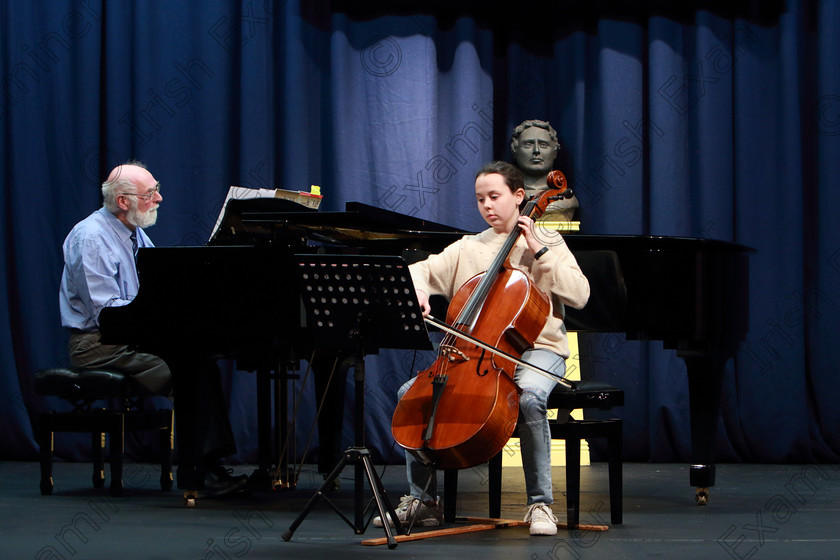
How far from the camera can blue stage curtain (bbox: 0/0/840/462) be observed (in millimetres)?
5297

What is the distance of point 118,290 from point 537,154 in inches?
87.2

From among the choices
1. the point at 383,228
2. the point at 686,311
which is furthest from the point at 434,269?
the point at 686,311

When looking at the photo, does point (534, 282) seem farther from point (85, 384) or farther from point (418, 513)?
point (85, 384)

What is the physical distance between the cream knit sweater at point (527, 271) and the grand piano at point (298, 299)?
300 mm

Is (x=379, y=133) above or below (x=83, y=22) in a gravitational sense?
below

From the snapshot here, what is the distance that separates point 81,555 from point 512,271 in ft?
4.69

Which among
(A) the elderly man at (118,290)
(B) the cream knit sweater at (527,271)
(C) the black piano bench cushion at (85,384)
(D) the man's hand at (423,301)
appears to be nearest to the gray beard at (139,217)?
(A) the elderly man at (118,290)

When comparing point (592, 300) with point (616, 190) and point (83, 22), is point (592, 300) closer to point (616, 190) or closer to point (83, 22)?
point (616, 190)

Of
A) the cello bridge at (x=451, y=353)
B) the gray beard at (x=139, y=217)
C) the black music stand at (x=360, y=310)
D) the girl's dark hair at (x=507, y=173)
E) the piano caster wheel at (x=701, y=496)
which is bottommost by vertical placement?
the piano caster wheel at (x=701, y=496)

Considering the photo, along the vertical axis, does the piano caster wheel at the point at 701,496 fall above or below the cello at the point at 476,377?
below

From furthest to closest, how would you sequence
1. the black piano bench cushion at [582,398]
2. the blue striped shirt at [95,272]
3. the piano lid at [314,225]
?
1. the blue striped shirt at [95,272]
2. the piano lid at [314,225]
3. the black piano bench cushion at [582,398]

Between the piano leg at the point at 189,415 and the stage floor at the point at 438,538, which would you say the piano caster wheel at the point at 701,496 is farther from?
the piano leg at the point at 189,415

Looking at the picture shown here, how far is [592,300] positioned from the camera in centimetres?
372

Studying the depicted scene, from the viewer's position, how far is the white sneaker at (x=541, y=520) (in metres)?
2.99
